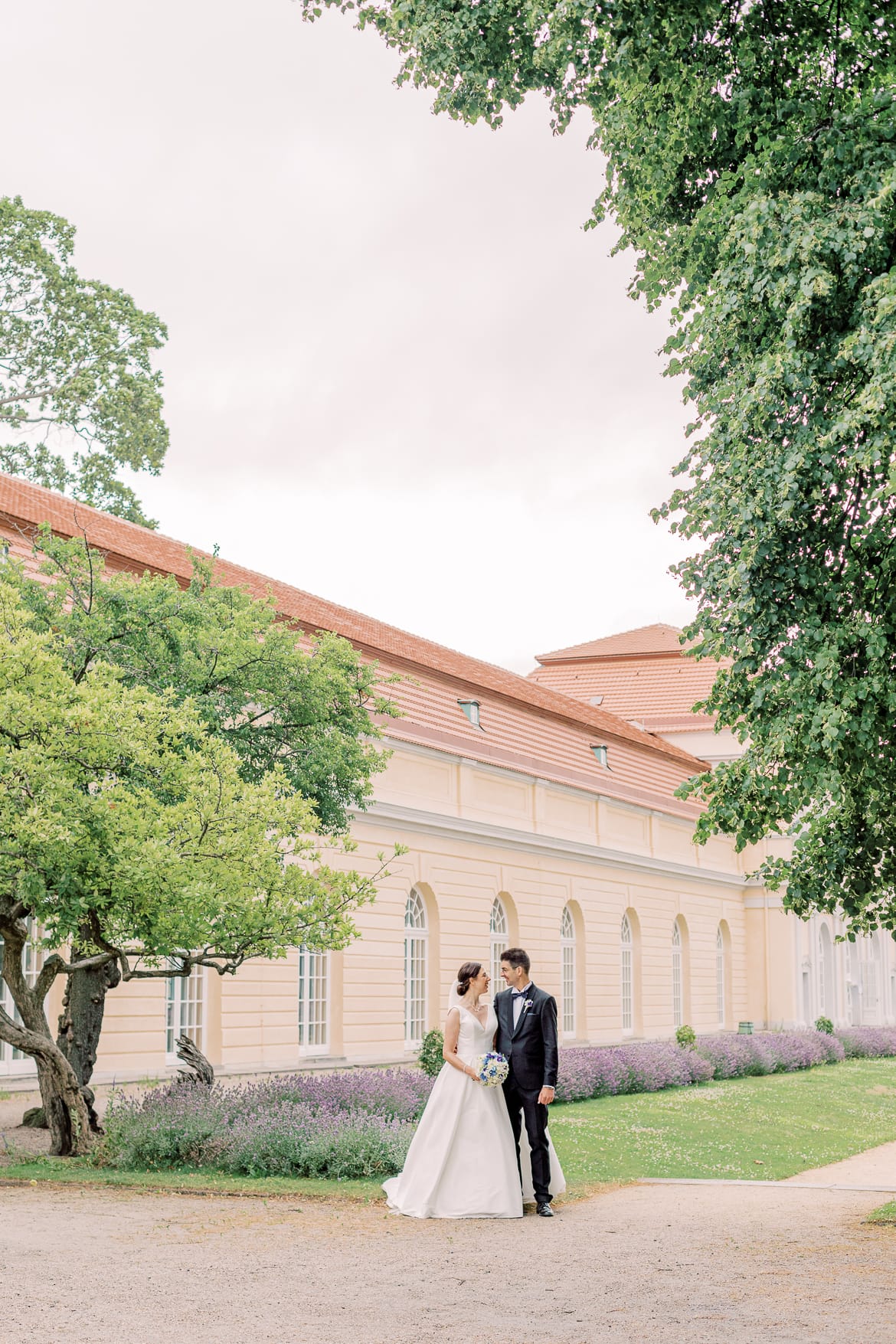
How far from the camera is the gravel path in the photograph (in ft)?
21.4

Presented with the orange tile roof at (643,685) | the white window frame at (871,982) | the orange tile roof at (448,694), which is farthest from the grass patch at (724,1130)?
the white window frame at (871,982)

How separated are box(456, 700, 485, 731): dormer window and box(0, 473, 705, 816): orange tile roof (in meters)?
0.17

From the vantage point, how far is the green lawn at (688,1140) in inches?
457

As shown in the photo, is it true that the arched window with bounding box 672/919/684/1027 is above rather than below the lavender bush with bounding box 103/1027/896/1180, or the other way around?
above

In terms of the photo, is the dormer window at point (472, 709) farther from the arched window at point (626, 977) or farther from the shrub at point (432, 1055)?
the shrub at point (432, 1055)

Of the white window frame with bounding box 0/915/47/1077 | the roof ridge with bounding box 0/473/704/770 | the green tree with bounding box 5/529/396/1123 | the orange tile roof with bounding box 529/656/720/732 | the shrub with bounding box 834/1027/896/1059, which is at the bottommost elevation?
the shrub with bounding box 834/1027/896/1059

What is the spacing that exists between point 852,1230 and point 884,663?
149 inches

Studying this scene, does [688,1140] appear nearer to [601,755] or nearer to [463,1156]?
[463,1156]

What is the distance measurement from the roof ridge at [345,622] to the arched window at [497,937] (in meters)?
4.36

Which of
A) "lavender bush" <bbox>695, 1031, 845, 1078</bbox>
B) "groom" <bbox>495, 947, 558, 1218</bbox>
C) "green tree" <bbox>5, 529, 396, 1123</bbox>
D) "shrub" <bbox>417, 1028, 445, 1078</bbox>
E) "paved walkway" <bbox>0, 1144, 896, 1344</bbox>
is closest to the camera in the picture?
"paved walkway" <bbox>0, 1144, 896, 1344</bbox>

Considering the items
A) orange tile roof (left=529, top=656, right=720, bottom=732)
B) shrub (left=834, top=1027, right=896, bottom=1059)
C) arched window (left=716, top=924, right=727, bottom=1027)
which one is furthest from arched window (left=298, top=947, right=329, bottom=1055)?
orange tile roof (left=529, top=656, right=720, bottom=732)

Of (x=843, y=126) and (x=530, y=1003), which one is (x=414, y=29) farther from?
(x=530, y=1003)

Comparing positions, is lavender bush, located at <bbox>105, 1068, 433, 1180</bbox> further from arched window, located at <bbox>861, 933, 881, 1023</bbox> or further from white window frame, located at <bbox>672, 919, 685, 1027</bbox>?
arched window, located at <bbox>861, 933, 881, 1023</bbox>

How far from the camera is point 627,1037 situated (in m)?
32.5
